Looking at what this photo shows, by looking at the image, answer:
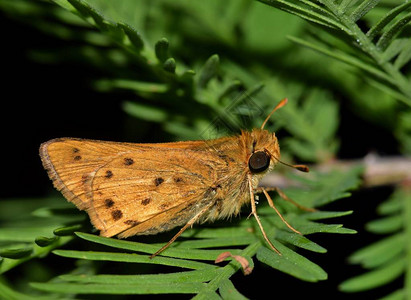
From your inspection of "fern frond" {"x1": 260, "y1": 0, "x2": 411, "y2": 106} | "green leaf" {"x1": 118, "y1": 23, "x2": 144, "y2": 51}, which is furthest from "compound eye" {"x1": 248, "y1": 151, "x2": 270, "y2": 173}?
"green leaf" {"x1": 118, "y1": 23, "x2": 144, "y2": 51}

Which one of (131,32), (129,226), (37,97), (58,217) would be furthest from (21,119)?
(131,32)

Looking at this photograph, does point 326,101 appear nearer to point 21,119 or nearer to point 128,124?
point 128,124

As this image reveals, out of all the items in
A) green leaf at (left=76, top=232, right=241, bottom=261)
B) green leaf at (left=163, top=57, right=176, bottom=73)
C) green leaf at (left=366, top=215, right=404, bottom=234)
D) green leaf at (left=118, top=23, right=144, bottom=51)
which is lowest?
green leaf at (left=366, top=215, right=404, bottom=234)

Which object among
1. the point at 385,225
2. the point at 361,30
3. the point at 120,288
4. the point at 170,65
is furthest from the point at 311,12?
the point at 385,225

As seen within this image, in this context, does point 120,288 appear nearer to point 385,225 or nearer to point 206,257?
A: point 206,257

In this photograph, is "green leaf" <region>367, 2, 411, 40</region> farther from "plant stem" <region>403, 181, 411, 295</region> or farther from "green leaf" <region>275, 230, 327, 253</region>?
"plant stem" <region>403, 181, 411, 295</region>

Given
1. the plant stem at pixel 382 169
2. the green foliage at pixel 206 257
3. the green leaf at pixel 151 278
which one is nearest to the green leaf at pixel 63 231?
the green foliage at pixel 206 257
